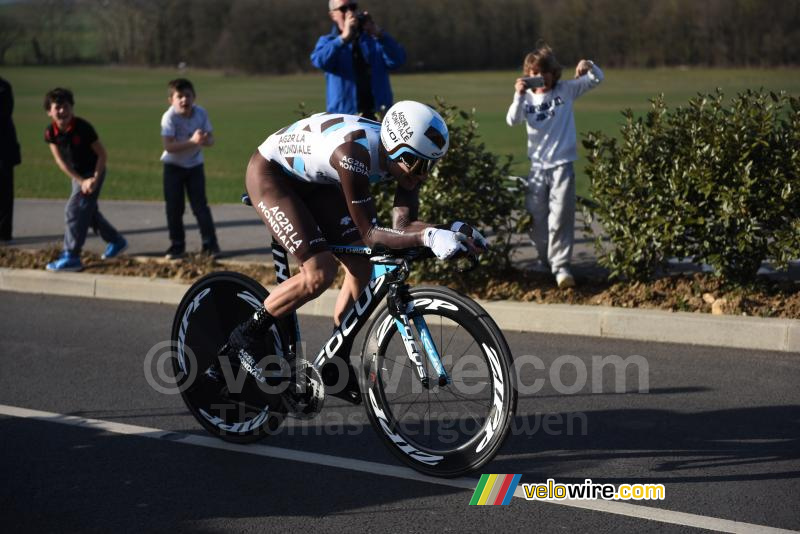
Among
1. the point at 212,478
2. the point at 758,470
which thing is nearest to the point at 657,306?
the point at 758,470

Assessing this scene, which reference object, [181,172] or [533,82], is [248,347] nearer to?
[533,82]

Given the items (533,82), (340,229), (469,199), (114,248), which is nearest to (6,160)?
(114,248)

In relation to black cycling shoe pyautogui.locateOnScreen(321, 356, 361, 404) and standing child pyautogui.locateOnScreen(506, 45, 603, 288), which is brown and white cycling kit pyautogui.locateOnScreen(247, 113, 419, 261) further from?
standing child pyautogui.locateOnScreen(506, 45, 603, 288)

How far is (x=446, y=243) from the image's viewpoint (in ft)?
14.7

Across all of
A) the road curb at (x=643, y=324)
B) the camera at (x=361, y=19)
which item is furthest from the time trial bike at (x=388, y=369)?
the camera at (x=361, y=19)

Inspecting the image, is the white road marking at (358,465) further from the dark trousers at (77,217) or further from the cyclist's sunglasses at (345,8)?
the cyclist's sunglasses at (345,8)

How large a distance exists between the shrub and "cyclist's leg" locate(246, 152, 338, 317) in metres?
3.37

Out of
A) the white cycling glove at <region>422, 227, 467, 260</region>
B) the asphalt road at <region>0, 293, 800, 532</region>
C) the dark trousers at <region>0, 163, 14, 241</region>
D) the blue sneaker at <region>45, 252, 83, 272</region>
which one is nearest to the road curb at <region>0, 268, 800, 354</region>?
the asphalt road at <region>0, 293, 800, 532</region>

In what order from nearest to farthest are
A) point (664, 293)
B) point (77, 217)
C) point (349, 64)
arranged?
point (664, 293)
point (349, 64)
point (77, 217)

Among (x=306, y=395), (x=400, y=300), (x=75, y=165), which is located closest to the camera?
(x=400, y=300)

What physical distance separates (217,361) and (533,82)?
158 inches

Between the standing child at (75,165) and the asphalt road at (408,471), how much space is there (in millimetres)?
2888

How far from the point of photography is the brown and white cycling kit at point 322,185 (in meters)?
4.78

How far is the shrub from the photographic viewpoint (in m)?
7.42
